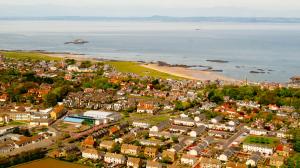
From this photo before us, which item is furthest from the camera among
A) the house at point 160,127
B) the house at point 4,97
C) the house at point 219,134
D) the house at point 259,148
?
the house at point 4,97

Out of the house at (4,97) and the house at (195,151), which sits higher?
the house at (4,97)

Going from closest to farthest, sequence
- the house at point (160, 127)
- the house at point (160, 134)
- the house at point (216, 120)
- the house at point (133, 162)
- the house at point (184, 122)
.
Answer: the house at point (133, 162) < the house at point (160, 134) < the house at point (160, 127) < the house at point (184, 122) < the house at point (216, 120)

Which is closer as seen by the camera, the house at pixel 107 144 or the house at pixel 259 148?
the house at pixel 107 144

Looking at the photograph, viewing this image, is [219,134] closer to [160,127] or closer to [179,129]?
[179,129]

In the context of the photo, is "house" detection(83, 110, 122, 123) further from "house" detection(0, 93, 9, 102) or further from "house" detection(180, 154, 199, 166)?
"house" detection(180, 154, 199, 166)

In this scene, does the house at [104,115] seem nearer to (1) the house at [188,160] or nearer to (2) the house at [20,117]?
(2) the house at [20,117]

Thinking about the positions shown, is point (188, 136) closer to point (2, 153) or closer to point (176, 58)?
point (2, 153)

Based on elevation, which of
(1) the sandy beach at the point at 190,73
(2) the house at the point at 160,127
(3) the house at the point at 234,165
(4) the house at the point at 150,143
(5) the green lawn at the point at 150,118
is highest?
(1) the sandy beach at the point at 190,73

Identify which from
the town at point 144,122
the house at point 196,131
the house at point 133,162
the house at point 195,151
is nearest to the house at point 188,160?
the town at point 144,122
